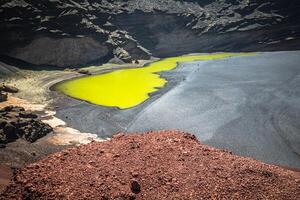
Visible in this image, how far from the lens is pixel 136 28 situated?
4107 inches

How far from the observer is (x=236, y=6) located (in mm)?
105750

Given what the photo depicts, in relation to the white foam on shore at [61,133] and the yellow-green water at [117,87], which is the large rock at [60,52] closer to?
the yellow-green water at [117,87]

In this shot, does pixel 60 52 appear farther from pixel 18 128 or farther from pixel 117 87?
pixel 18 128

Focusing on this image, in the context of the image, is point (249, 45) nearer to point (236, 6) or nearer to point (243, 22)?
point (243, 22)

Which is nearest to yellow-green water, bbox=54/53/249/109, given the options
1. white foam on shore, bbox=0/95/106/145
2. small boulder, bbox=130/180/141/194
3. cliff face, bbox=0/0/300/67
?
white foam on shore, bbox=0/95/106/145

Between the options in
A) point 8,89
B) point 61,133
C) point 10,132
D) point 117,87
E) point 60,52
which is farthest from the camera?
point 60,52

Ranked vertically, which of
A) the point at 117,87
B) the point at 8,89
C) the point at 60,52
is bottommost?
the point at 117,87

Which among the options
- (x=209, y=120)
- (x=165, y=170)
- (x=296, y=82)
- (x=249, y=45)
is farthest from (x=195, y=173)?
(x=249, y=45)

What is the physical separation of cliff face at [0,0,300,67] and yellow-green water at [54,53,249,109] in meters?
13.3

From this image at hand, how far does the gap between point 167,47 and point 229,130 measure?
7163 centimetres

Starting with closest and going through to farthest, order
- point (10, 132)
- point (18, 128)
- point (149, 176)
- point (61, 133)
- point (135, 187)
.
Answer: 1. point (135, 187)
2. point (149, 176)
3. point (10, 132)
4. point (18, 128)
5. point (61, 133)

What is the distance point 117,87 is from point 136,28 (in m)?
53.3

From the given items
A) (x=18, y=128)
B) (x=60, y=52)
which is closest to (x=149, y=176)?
(x=18, y=128)

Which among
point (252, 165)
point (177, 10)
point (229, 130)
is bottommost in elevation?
point (229, 130)
